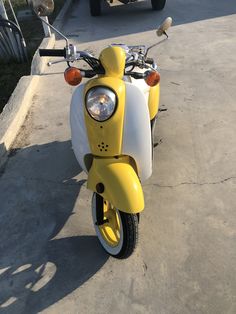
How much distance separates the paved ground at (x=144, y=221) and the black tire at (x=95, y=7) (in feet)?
14.8

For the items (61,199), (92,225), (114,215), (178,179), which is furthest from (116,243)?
(178,179)

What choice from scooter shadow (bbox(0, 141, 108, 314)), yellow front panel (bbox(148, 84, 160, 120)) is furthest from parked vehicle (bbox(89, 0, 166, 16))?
yellow front panel (bbox(148, 84, 160, 120))

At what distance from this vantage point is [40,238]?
284cm

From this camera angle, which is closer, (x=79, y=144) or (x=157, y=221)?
(x=79, y=144)

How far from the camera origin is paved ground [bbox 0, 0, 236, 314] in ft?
7.86

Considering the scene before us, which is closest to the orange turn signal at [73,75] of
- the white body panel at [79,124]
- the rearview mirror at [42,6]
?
the white body panel at [79,124]

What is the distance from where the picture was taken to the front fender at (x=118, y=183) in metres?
2.26

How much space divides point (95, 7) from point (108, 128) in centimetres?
740

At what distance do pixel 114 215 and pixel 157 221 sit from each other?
0.44 m

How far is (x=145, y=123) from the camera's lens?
2.51 meters

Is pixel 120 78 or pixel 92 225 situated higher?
pixel 120 78

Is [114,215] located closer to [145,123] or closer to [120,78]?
[145,123]

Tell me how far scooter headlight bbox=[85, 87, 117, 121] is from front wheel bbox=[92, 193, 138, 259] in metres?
0.60

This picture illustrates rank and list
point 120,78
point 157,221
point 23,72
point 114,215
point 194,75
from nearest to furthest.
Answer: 1. point 120,78
2. point 114,215
3. point 157,221
4. point 194,75
5. point 23,72
